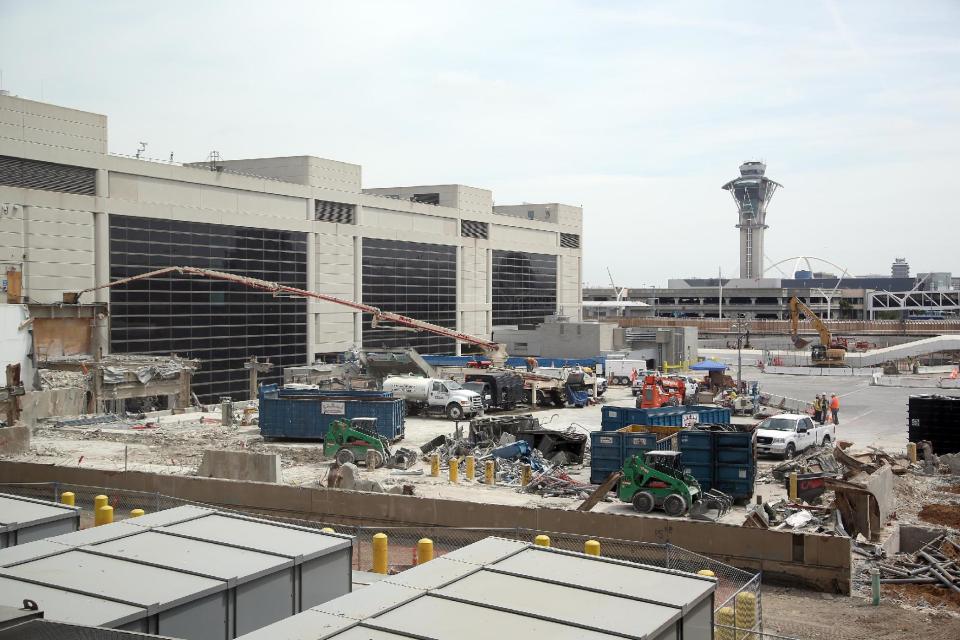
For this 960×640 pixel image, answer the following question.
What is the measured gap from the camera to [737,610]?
13.9 m

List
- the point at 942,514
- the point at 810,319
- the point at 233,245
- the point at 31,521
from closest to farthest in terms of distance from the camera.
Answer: the point at 31,521, the point at 942,514, the point at 233,245, the point at 810,319

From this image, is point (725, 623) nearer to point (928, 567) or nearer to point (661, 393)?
point (928, 567)

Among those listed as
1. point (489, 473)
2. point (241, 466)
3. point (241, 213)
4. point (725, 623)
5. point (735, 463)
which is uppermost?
point (241, 213)

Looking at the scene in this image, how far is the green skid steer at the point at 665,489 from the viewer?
23.0m

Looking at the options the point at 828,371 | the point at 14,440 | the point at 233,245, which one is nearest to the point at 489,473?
the point at 14,440

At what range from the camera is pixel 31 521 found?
13.4 meters

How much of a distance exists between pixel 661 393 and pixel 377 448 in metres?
20.3

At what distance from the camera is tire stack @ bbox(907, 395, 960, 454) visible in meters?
32.3

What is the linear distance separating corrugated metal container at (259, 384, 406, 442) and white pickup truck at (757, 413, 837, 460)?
522 inches

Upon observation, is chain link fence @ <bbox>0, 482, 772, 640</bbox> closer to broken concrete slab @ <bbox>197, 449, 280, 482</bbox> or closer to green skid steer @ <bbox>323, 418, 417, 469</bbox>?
broken concrete slab @ <bbox>197, 449, 280, 482</bbox>

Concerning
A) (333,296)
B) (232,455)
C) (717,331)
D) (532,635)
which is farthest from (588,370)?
(717,331)

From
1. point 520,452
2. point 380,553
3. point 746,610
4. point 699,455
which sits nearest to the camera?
point 746,610

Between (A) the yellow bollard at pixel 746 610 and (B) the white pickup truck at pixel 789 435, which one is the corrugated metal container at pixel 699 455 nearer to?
(B) the white pickup truck at pixel 789 435

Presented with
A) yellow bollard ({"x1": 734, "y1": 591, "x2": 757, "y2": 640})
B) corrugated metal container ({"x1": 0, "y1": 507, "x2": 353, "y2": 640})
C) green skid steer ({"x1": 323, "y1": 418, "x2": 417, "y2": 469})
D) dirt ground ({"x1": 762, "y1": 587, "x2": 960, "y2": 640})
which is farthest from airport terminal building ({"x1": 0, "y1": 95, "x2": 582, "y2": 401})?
yellow bollard ({"x1": 734, "y1": 591, "x2": 757, "y2": 640})
